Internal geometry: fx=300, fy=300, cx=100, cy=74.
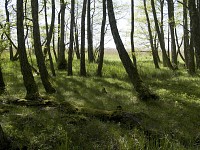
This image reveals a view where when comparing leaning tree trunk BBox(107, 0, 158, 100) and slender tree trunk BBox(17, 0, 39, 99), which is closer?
slender tree trunk BBox(17, 0, 39, 99)

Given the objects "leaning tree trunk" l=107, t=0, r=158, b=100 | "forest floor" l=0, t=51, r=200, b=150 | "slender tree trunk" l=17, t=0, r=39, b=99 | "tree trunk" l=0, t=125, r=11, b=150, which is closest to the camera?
"tree trunk" l=0, t=125, r=11, b=150

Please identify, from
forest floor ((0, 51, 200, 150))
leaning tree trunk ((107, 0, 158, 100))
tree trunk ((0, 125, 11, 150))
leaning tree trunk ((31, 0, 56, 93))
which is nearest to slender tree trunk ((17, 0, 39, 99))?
forest floor ((0, 51, 200, 150))

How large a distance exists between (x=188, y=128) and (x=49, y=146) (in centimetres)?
452

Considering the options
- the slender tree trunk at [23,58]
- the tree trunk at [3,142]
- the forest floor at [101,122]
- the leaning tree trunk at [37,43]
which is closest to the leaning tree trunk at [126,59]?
the forest floor at [101,122]

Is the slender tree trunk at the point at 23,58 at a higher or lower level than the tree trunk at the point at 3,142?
higher

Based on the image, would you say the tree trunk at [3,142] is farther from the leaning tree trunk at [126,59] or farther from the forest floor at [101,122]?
the leaning tree trunk at [126,59]

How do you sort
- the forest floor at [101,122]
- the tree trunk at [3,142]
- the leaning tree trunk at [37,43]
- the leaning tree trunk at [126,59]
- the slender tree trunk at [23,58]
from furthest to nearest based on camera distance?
the leaning tree trunk at [37,43] < the leaning tree trunk at [126,59] < the slender tree trunk at [23,58] < the forest floor at [101,122] < the tree trunk at [3,142]

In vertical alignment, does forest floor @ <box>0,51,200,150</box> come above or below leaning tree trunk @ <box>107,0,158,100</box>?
below

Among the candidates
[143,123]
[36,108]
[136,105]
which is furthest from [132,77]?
[36,108]

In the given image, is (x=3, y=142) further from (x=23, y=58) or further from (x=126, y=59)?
(x=126, y=59)

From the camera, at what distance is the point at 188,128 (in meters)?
9.35

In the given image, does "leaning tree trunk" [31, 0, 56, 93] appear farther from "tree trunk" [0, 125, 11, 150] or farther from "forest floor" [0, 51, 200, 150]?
"tree trunk" [0, 125, 11, 150]

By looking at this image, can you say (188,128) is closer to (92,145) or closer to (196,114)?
(196,114)

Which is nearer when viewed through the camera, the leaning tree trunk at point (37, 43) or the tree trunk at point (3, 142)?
the tree trunk at point (3, 142)
